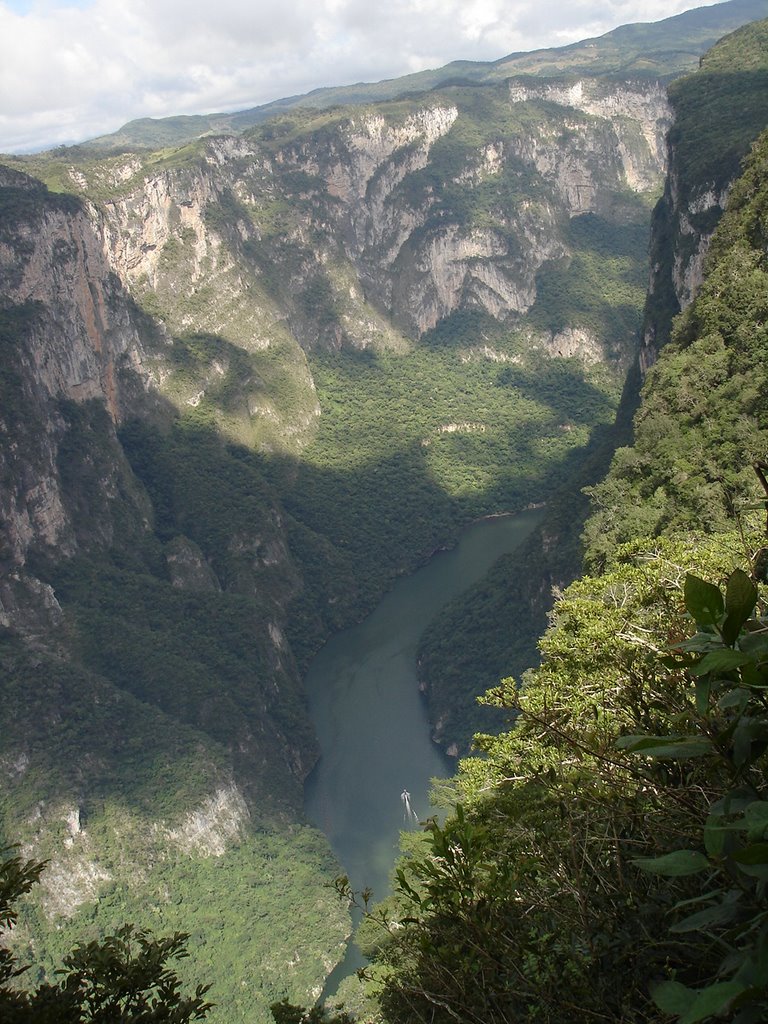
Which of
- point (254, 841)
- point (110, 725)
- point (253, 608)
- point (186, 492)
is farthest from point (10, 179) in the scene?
point (254, 841)

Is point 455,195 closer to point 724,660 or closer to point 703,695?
point 703,695

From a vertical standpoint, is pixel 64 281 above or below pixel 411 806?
above

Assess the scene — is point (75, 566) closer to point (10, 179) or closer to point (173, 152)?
point (10, 179)

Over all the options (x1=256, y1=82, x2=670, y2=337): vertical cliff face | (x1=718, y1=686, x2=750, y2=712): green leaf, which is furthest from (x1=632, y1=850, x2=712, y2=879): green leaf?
(x1=256, y1=82, x2=670, y2=337): vertical cliff face

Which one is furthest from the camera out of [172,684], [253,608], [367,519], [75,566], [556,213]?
[556,213]

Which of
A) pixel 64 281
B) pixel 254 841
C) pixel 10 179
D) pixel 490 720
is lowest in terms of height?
pixel 254 841

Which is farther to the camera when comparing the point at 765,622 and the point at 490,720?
the point at 490,720

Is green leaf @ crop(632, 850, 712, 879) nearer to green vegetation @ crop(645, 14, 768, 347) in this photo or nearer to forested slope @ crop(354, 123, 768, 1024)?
forested slope @ crop(354, 123, 768, 1024)

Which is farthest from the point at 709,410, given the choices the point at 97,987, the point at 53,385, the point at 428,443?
the point at 428,443
